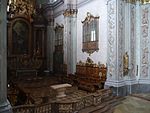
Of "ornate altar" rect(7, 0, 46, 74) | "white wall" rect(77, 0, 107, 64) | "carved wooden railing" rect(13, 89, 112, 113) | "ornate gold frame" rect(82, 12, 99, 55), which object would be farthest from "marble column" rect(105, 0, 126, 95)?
"ornate altar" rect(7, 0, 46, 74)

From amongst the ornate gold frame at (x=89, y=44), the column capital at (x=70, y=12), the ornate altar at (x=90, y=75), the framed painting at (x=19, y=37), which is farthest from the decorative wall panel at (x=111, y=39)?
the framed painting at (x=19, y=37)

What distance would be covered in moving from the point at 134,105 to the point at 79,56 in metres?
6.83

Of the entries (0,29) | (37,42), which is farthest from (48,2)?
(0,29)

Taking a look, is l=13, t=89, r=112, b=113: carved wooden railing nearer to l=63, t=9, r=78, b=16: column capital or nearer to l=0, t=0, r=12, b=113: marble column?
l=0, t=0, r=12, b=113: marble column

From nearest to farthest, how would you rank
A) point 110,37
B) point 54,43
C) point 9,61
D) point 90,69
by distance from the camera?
point 110,37 < point 90,69 < point 9,61 < point 54,43

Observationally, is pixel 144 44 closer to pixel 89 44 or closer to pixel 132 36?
pixel 132 36

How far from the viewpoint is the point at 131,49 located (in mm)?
10375

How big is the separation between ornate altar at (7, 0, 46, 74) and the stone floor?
10.3m

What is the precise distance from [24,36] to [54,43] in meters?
2.60

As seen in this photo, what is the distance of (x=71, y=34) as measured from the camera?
14922mm

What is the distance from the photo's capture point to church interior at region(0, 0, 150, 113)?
23.5 feet

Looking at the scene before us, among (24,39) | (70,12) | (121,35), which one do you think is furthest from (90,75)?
(24,39)

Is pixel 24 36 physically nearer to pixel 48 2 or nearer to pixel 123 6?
pixel 48 2

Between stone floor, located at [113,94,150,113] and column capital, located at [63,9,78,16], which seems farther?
column capital, located at [63,9,78,16]
